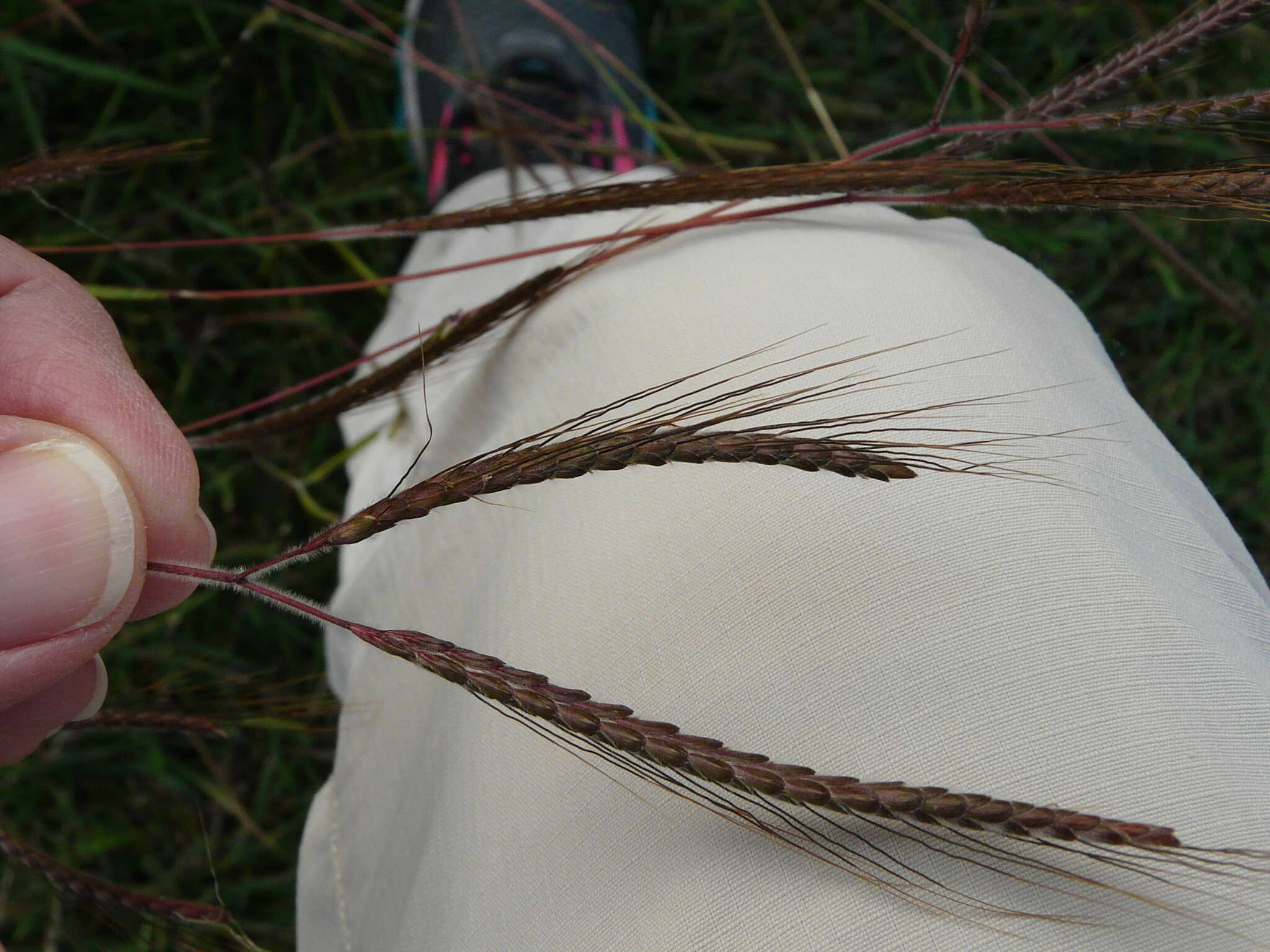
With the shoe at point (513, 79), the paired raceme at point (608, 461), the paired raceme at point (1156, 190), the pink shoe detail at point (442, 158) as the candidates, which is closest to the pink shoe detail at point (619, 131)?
the shoe at point (513, 79)

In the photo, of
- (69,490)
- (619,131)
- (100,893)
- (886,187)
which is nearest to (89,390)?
(69,490)

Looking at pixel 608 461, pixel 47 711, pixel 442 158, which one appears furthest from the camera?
pixel 442 158

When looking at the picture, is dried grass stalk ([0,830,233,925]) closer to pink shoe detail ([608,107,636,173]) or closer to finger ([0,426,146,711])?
finger ([0,426,146,711])

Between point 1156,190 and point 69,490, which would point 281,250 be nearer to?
point 69,490

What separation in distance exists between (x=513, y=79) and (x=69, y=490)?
30.9 inches

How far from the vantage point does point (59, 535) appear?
416mm

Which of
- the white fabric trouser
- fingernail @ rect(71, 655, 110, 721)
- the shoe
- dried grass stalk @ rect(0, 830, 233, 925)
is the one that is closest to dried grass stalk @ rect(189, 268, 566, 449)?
the white fabric trouser

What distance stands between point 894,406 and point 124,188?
0.96 m

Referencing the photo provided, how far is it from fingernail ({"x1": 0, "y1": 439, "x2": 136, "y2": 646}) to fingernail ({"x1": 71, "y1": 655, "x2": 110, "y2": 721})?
0.48 feet

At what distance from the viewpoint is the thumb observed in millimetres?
411

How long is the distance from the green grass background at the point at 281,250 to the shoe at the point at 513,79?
0.06m

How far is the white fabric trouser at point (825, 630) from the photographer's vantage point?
1.35 feet

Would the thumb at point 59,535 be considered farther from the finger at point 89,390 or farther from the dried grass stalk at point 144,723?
the dried grass stalk at point 144,723

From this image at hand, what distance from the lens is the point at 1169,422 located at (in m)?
1.11
